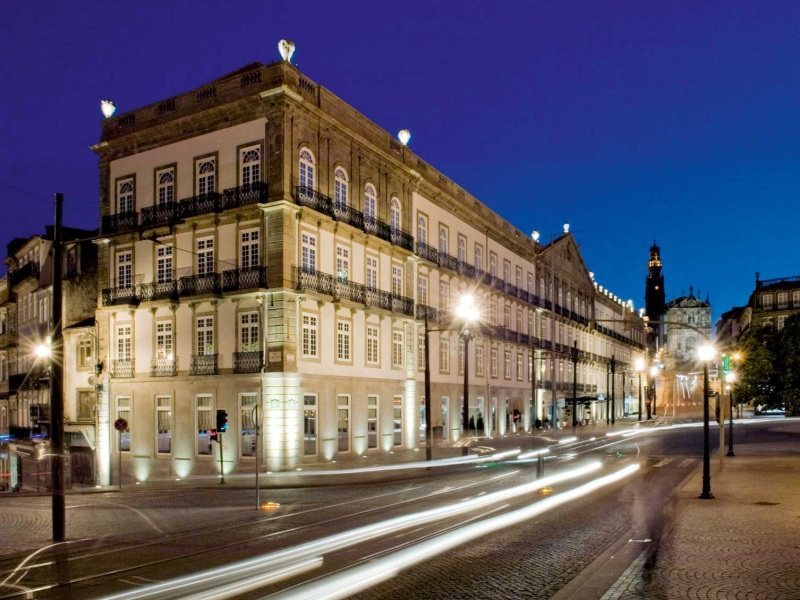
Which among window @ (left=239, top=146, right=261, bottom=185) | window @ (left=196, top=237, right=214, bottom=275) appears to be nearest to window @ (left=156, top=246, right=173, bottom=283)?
window @ (left=196, top=237, right=214, bottom=275)

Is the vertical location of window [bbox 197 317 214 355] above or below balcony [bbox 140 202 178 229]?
below

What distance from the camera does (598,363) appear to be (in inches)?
3556

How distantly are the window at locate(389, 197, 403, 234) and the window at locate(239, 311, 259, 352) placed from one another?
11.4 metres

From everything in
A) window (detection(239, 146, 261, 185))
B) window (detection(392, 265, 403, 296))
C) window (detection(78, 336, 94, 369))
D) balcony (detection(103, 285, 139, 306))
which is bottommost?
window (detection(78, 336, 94, 369))

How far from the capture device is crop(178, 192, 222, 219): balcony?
35.3 meters

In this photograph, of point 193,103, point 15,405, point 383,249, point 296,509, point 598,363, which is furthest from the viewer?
point 598,363

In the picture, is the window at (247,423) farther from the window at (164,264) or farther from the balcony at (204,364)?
the window at (164,264)

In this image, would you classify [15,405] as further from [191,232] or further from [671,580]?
[671,580]

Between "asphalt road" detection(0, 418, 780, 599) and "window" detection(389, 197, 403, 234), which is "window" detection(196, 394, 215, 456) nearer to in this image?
"asphalt road" detection(0, 418, 780, 599)

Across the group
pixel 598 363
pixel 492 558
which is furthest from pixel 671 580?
pixel 598 363

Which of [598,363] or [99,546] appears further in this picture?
[598,363]

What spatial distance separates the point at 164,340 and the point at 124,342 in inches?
113

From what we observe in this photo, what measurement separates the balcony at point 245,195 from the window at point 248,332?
15.4 feet

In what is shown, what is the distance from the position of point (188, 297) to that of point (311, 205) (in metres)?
6.78
